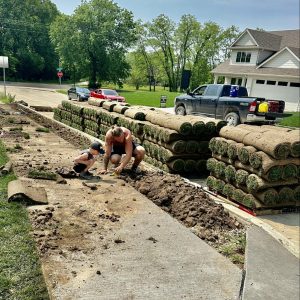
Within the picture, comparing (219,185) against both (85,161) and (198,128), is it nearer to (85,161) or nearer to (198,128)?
(198,128)

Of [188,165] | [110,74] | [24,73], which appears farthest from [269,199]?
[24,73]

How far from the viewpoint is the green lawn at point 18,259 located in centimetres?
352

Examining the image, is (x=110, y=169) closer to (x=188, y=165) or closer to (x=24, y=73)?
(x=188, y=165)

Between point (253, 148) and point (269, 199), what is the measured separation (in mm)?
1057

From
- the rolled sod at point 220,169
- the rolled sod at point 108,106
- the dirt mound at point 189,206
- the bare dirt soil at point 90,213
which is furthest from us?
the rolled sod at point 108,106

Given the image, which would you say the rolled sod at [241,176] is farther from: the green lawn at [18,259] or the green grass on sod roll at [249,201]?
the green lawn at [18,259]

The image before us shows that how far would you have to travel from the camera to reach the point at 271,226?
6.50 m

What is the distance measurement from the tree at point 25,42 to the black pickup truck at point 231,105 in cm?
5066

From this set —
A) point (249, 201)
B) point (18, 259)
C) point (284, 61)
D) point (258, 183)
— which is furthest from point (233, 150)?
point (284, 61)

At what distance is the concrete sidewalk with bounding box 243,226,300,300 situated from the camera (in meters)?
4.49

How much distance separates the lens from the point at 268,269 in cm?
518

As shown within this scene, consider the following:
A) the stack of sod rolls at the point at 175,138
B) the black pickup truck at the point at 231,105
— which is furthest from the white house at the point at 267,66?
the stack of sod rolls at the point at 175,138

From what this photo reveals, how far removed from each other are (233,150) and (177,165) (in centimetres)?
206

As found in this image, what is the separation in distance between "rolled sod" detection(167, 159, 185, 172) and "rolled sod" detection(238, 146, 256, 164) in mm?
2217
